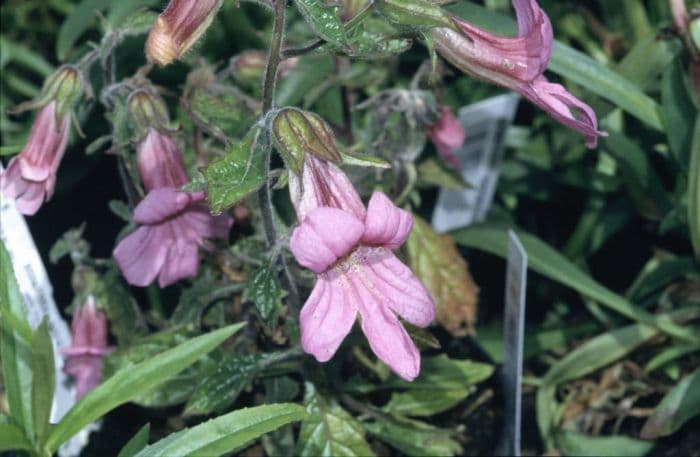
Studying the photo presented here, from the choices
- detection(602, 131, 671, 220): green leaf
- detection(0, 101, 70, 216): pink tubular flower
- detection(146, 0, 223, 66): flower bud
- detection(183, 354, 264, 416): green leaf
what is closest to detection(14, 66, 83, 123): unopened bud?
detection(0, 101, 70, 216): pink tubular flower

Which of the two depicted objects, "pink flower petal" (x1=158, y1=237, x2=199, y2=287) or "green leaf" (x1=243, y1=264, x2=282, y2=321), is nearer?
"green leaf" (x1=243, y1=264, x2=282, y2=321)

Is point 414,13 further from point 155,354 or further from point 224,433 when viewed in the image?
point 155,354

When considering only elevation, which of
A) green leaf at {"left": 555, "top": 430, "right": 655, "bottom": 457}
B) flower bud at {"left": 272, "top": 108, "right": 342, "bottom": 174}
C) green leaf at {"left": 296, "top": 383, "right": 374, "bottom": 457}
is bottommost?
green leaf at {"left": 555, "top": 430, "right": 655, "bottom": 457}

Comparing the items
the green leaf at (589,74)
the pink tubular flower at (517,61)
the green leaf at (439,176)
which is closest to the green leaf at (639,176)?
the green leaf at (589,74)

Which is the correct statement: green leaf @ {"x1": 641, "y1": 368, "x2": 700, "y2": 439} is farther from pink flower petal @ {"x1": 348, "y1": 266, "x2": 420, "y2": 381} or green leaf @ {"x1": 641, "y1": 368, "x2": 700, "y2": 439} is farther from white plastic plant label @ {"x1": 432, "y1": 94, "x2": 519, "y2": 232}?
pink flower petal @ {"x1": 348, "y1": 266, "x2": 420, "y2": 381}

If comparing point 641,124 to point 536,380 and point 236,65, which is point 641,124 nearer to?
point 536,380

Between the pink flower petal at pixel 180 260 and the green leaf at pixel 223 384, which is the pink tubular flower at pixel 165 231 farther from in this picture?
the green leaf at pixel 223 384

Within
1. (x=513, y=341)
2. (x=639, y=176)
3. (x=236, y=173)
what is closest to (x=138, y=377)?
(x=236, y=173)
